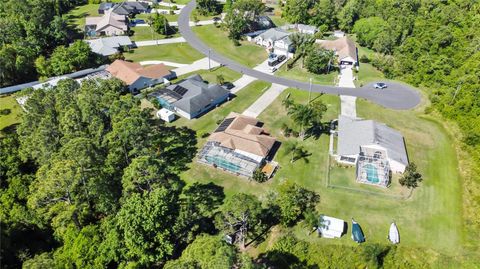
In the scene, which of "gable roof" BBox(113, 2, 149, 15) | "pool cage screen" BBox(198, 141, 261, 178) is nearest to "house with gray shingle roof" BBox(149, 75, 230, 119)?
"pool cage screen" BBox(198, 141, 261, 178)

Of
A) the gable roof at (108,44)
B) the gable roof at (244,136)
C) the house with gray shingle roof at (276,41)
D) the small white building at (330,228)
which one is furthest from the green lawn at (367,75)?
the gable roof at (108,44)

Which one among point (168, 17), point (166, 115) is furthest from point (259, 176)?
point (168, 17)

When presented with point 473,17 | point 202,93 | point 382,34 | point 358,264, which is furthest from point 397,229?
point 473,17

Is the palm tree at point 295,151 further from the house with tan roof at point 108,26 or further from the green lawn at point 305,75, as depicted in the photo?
the house with tan roof at point 108,26

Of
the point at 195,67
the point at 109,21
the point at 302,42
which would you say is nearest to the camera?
the point at 195,67

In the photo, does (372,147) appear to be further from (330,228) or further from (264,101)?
(264,101)

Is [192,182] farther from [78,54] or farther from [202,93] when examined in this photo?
[78,54]
